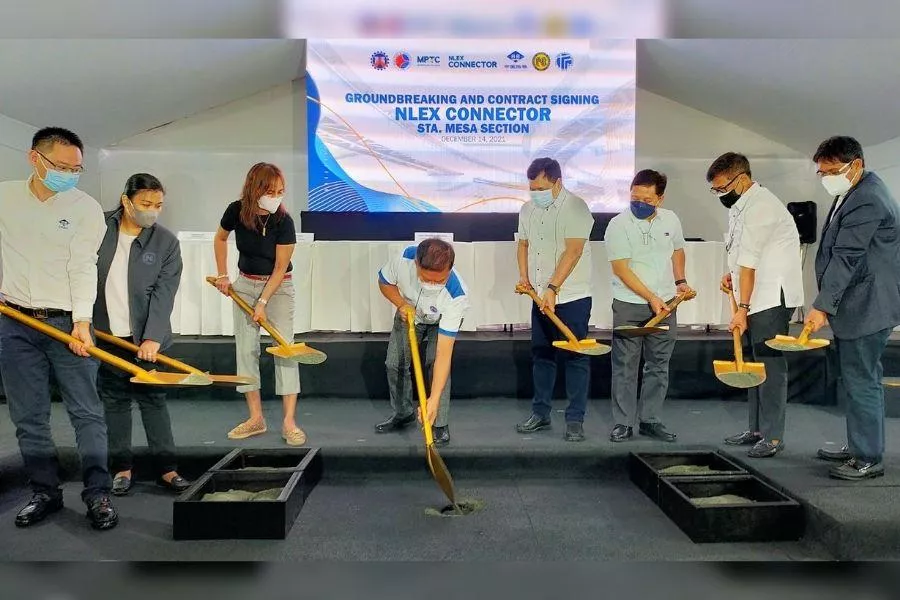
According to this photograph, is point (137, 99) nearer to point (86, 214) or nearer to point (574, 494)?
point (86, 214)

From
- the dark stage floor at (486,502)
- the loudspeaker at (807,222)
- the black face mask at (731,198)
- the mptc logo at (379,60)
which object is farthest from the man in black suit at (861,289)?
the mptc logo at (379,60)

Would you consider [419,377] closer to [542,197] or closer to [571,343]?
[571,343]

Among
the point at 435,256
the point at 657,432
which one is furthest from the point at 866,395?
the point at 435,256

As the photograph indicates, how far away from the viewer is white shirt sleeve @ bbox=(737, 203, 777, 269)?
261 cm

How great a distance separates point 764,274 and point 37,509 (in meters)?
3.15

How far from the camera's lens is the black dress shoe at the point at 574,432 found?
2.86 m

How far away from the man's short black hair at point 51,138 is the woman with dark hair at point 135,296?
238 millimetres

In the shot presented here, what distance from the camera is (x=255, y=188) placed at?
8.91ft

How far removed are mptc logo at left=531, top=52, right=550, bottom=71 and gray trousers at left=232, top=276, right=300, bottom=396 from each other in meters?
3.68

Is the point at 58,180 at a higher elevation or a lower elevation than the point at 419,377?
higher

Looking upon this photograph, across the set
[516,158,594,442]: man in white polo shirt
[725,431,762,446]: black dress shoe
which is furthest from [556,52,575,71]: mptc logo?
[725,431,762,446]: black dress shoe

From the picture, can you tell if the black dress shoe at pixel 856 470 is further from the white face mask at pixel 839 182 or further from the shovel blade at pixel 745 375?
the white face mask at pixel 839 182

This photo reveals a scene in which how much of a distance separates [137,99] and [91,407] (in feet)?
14.4

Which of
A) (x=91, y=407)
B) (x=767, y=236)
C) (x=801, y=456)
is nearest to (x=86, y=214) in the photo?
(x=91, y=407)
